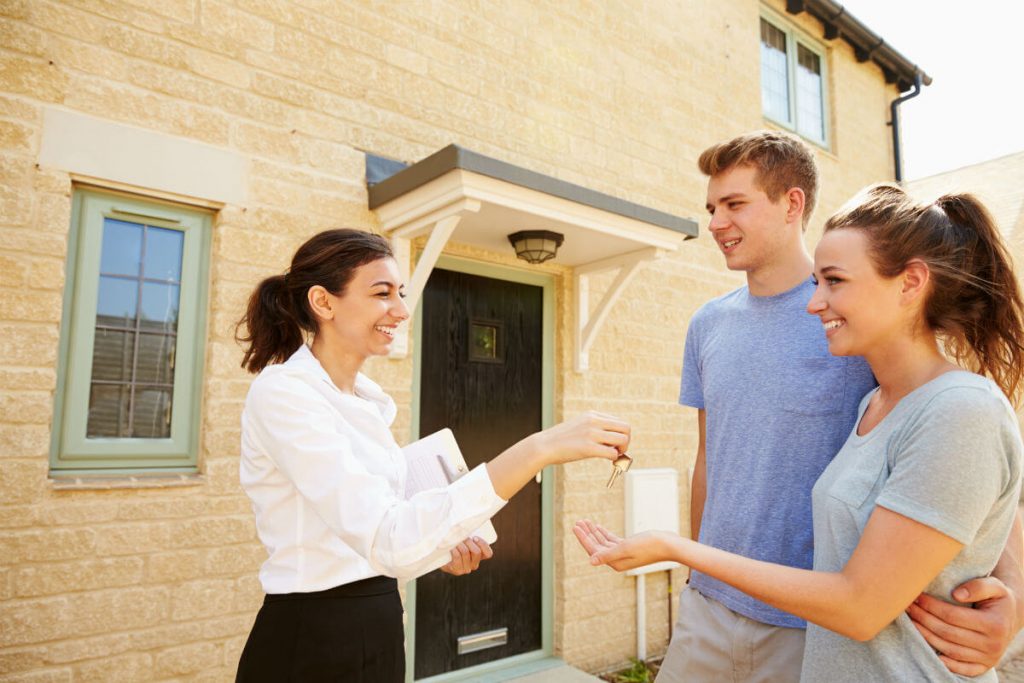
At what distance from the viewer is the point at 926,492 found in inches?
44.4

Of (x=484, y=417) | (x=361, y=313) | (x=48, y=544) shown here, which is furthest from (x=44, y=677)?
(x=484, y=417)

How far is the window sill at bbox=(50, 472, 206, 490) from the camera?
263 centimetres

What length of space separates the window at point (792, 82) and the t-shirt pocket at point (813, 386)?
18.1 ft

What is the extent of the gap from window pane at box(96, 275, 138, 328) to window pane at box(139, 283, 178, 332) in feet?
0.14

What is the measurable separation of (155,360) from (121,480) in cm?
54

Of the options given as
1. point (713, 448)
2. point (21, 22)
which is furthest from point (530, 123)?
point (713, 448)

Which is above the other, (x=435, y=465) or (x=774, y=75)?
(x=774, y=75)

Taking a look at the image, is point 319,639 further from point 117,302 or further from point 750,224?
point 117,302

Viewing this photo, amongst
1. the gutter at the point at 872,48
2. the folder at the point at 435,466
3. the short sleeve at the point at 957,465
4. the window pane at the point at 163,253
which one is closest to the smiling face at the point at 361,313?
Answer: the folder at the point at 435,466

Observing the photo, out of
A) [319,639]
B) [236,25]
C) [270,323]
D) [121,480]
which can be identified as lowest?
[319,639]

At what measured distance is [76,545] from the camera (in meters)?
2.62

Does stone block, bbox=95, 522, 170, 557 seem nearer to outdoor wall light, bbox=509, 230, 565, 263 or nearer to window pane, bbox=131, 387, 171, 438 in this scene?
window pane, bbox=131, 387, 171, 438

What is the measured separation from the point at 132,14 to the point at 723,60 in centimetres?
478

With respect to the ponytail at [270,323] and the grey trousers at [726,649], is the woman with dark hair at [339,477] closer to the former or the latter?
the ponytail at [270,323]
